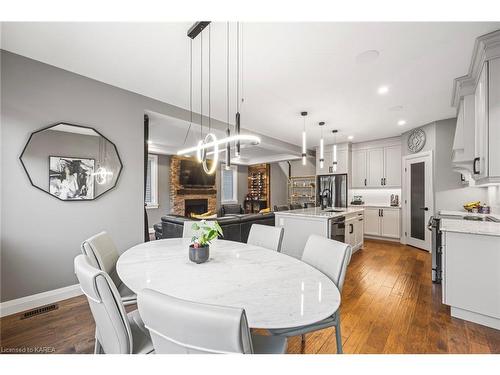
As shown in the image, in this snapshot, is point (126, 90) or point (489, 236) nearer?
point (489, 236)

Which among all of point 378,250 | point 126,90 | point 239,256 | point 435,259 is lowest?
point 378,250

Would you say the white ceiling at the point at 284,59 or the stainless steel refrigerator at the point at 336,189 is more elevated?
the white ceiling at the point at 284,59

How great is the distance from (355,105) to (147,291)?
151 inches

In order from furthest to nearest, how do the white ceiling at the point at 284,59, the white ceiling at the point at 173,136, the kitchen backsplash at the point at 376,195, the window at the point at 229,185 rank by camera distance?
the window at the point at 229,185, the kitchen backsplash at the point at 376,195, the white ceiling at the point at 173,136, the white ceiling at the point at 284,59

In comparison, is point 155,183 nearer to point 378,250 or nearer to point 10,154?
point 10,154

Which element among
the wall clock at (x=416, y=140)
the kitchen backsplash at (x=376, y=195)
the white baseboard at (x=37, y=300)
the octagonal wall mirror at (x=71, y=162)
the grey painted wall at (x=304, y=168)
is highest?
the wall clock at (x=416, y=140)

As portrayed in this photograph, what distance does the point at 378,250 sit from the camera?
4645 millimetres

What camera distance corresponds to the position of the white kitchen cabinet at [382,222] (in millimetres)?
5297

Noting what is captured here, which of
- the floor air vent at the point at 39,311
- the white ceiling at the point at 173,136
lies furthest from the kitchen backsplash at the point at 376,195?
the floor air vent at the point at 39,311

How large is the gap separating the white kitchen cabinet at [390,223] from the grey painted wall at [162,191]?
5888 mm

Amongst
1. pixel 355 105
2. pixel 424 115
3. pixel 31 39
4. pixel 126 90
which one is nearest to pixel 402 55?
pixel 355 105

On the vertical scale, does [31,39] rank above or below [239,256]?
above

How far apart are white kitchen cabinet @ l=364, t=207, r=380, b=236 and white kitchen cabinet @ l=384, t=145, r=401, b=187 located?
73 cm

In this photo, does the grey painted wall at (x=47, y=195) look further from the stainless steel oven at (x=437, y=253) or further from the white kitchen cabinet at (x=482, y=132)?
the stainless steel oven at (x=437, y=253)
